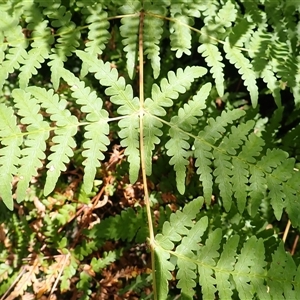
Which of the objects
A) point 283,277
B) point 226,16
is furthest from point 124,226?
point 226,16

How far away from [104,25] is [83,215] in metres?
1.17

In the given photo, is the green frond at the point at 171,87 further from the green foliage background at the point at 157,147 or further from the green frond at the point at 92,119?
the green frond at the point at 92,119

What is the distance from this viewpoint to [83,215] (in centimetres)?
284

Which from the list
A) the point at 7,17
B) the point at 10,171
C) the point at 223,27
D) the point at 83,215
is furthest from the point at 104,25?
the point at 83,215

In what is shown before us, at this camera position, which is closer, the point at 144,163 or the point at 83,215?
the point at 144,163

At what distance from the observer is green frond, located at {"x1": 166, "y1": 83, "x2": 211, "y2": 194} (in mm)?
2139

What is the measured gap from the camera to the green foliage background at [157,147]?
204cm

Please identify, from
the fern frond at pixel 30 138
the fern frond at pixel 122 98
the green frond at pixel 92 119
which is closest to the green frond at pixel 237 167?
the fern frond at pixel 122 98

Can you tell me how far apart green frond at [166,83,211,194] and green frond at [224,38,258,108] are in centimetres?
30

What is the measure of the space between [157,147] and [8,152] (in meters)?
1.12

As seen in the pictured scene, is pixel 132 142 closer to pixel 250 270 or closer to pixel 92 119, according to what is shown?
pixel 92 119

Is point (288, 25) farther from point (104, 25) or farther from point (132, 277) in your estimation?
point (132, 277)

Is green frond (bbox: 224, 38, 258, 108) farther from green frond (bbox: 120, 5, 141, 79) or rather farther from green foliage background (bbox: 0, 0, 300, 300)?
green frond (bbox: 120, 5, 141, 79)

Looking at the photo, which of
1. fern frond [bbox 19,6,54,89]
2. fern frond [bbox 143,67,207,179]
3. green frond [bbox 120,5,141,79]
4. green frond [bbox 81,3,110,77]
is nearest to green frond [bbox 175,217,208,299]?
fern frond [bbox 143,67,207,179]
